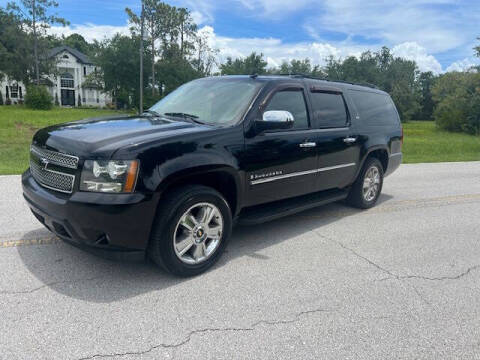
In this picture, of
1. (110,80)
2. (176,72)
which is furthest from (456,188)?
(110,80)

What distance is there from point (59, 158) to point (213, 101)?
186 centimetres

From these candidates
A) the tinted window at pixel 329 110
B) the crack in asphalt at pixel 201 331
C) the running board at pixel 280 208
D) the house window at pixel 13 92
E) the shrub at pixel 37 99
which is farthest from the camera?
the house window at pixel 13 92

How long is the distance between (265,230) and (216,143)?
71.9 inches

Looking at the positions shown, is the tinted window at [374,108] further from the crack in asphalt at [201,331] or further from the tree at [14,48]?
the tree at [14,48]

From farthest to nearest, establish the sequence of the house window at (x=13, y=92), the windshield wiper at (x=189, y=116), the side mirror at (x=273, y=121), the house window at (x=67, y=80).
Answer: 1. the house window at (x=67, y=80)
2. the house window at (x=13, y=92)
3. the windshield wiper at (x=189, y=116)
4. the side mirror at (x=273, y=121)

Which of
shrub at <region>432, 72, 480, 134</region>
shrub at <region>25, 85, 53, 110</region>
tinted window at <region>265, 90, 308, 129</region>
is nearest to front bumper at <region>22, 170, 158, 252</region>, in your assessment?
tinted window at <region>265, 90, 308, 129</region>

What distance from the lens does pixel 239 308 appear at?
3.19m

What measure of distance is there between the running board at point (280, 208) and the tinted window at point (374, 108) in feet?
4.88

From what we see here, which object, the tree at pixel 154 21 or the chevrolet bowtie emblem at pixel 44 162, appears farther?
the tree at pixel 154 21

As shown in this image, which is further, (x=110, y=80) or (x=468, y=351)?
(x=110, y=80)

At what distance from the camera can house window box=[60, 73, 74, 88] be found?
7025cm

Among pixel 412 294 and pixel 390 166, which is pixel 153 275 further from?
pixel 390 166

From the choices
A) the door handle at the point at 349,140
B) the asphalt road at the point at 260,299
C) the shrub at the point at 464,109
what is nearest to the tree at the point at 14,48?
the shrub at the point at 464,109

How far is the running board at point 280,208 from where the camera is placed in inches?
169
